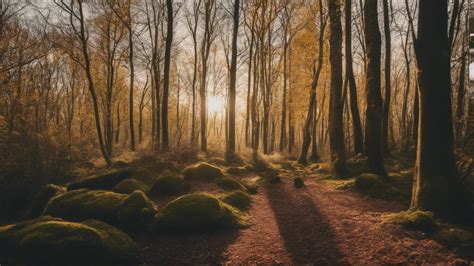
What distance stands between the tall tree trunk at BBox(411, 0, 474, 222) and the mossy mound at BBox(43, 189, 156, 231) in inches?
220

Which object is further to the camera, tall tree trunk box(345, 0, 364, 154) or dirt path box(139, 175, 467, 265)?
tall tree trunk box(345, 0, 364, 154)

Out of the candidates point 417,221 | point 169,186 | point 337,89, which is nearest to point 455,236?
point 417,221

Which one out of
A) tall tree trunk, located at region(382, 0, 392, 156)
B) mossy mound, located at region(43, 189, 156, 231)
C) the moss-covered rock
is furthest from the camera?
tall tree trunk, located at region(382, 0, 392, 156)

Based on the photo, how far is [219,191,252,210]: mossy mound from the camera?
8062mm

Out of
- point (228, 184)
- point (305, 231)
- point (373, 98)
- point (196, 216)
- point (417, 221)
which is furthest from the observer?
→ point (373, 98)

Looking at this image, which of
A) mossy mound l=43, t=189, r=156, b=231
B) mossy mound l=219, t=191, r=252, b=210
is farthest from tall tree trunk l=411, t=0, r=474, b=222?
mossy mound l=43, t=189, r=156, b=231

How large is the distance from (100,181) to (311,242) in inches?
267

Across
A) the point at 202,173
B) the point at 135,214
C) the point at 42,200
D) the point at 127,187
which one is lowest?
the point at 42,200

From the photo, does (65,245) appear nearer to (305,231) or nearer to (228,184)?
(305,231)

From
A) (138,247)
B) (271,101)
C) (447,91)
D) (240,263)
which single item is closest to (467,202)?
(447,91)

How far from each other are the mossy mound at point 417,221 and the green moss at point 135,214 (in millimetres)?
4794

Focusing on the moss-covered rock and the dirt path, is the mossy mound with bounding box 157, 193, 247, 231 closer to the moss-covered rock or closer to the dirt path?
the dirt path

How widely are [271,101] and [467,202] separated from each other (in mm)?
25545

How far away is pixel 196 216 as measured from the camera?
249 inches
